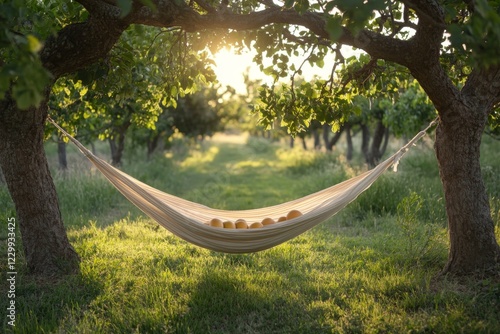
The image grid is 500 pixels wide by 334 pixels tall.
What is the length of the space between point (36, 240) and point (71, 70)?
1.48m

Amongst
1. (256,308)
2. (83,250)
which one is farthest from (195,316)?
(83,250)

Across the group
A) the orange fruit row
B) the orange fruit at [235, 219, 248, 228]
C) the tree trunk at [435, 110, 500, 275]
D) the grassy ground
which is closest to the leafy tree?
the tree trunk at [435, 110, 500, 275]

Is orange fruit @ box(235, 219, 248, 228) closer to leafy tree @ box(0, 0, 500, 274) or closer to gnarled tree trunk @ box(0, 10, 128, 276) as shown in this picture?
leafy tree @ box(0, 0, 500, 274)

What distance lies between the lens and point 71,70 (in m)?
3.88

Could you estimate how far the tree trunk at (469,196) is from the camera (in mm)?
3727

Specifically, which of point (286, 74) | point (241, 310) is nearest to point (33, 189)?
point (241, 310)

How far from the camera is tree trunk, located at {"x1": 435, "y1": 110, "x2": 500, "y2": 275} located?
12.2 ft

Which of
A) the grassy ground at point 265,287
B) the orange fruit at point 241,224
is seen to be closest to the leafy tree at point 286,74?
the grassy ground at point 265,287

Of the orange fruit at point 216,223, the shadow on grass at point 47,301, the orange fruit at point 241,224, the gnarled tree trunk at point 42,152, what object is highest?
the gnarled tree trunk at point 42,152

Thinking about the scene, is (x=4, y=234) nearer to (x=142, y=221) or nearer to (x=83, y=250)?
(x=83, y=250)

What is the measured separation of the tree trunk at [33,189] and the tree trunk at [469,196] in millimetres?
3320

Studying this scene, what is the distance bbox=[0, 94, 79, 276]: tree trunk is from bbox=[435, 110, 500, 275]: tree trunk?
3.32m

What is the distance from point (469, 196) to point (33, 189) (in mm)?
3564

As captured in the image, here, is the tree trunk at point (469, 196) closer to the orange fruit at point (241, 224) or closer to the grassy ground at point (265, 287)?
the grassy ground at point (265, 287)
